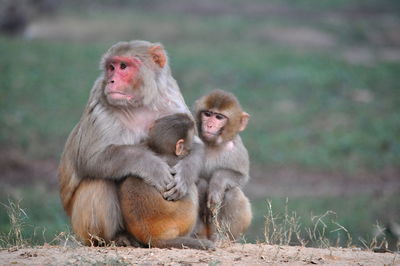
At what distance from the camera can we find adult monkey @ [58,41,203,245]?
740 centimetres

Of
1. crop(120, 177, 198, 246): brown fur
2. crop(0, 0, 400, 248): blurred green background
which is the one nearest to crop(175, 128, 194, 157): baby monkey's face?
crop(120, 177, 198, 246): brown fur

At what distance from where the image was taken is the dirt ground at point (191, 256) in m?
6.69

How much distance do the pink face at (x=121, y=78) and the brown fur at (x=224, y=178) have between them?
1.20 m

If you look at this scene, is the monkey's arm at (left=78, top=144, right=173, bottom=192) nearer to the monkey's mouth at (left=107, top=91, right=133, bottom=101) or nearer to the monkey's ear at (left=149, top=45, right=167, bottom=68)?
the monkey's mouth at (left=107, top=91, right=133, bottom=101)

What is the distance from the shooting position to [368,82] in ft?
81.7

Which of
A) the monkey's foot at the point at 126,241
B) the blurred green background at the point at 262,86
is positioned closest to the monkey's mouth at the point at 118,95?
the monkey's foot at the point at 126,241

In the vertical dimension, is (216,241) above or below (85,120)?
below

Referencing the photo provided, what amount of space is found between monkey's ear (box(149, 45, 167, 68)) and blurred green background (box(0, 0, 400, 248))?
2544 mm

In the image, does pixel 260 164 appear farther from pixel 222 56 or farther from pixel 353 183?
pixel 222 56

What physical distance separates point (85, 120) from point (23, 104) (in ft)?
46.2

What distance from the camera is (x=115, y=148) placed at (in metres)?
7.48

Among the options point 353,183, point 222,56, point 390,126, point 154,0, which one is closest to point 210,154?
point 353,183

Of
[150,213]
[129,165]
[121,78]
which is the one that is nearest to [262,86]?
[121,78]

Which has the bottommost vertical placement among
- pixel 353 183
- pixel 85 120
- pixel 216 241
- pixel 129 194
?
pixel 353 183
